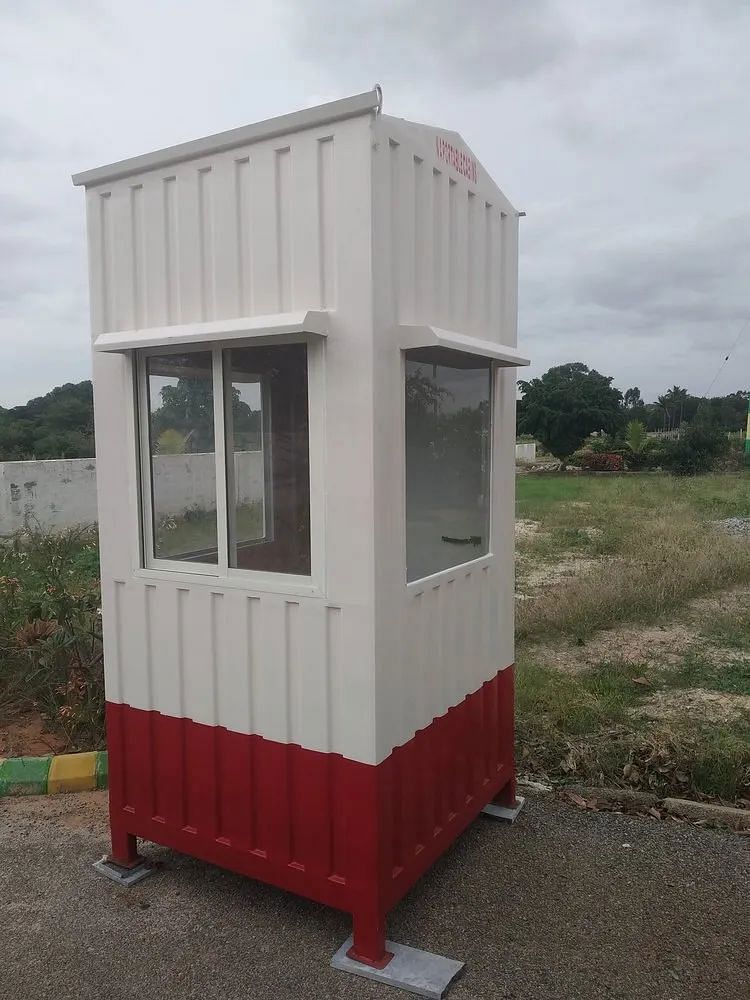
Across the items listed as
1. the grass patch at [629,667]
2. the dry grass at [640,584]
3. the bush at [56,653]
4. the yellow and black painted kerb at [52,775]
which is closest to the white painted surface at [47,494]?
the bush at [56,653]

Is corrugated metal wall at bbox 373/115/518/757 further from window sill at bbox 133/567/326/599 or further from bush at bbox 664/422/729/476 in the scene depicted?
bush at bbox 664/422/729/476

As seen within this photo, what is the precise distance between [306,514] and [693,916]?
2.24 metres

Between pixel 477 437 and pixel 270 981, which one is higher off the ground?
pixel 477 437

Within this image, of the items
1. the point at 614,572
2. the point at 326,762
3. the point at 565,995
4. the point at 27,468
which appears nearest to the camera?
the point at 565,995

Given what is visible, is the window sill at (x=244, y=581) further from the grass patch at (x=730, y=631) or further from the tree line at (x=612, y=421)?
the tree line at (x=612, y=421)

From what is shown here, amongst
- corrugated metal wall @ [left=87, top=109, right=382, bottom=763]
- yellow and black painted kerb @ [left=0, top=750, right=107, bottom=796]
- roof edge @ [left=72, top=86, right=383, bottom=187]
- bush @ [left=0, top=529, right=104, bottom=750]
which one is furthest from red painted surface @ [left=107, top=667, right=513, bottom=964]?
roof edge @ [left=72, top=86, right=383, bottom=187]

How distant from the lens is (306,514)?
2.92m

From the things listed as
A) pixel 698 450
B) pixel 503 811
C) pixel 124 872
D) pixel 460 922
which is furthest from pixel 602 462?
pixel 124 872

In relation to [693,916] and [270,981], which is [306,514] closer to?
[270,981]

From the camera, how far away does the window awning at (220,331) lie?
267 centimetres

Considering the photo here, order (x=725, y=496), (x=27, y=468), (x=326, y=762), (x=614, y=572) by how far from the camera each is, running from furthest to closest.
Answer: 1. (x=725, y=496)
2. (x=27, y=468)
3. (x=614, y=572)
4. (x=326, y=762)

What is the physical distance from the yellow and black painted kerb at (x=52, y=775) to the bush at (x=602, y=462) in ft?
110

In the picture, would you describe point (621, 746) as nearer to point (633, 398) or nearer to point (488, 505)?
point (488, 505)

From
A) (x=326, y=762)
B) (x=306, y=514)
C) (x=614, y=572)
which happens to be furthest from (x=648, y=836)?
(x=614, y=572)
